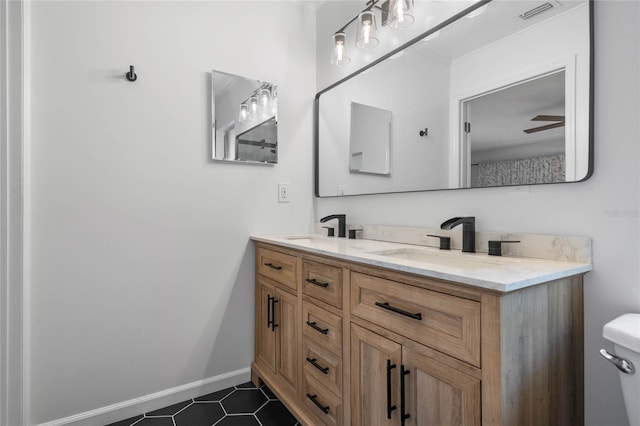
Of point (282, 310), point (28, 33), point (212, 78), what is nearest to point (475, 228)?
point (282, 310)

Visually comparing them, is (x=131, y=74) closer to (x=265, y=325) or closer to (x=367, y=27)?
(x=367, y=27)

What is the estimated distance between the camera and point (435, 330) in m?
0.95

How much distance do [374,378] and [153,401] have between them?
127cm

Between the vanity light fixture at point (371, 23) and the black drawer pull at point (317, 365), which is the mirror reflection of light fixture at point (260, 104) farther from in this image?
the black drawer pull at point (317, 365)

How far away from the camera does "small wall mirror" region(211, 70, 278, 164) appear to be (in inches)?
75.3

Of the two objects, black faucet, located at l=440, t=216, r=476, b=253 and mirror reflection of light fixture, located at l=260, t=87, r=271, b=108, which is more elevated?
mirror reflection of light fixture, located at l=260, t=87, r=271, b=108

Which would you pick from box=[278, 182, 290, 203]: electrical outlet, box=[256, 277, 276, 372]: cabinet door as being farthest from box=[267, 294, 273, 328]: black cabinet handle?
box=[278, 182, 290, 203]: electrical outlet

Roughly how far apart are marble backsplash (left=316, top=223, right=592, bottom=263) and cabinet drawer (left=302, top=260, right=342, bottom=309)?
521 mm

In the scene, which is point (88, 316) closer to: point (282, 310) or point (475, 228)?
point (282, 310)

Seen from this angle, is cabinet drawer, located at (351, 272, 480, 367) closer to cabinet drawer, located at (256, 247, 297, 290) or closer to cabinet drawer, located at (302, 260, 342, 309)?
cabinet drawer, located at (302, 260, 342, 309)

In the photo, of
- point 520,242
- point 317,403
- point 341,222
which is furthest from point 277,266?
point 520,242

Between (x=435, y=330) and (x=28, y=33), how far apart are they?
6.56 ft

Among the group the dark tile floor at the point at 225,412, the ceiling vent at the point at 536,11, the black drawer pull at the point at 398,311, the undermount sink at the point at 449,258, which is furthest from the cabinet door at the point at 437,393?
the ceiling vent at the point at 536,11

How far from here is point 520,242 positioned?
1248 mm
